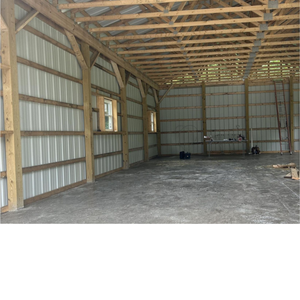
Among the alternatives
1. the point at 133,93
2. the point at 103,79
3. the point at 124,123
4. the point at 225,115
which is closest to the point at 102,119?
the point at 103,79

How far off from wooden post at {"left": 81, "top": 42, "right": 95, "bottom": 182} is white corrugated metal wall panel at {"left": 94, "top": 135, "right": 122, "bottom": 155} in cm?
84

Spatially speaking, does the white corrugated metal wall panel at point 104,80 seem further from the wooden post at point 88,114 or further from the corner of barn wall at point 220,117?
the corner of barn wall at point 220,117

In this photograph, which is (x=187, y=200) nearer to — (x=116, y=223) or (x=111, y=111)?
(x=116, y=223)

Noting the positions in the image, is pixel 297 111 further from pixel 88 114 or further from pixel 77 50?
pixel 77 50

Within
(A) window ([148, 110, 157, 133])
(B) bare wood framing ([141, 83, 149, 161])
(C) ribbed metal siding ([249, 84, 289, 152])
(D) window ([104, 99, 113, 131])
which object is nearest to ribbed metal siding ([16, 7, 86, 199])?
(D) window ([104, 99, 113, 131])

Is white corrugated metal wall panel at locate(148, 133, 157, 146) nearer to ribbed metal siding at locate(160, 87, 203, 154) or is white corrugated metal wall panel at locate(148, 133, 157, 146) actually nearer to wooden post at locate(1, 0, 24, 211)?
ribbed metal siding at locate(160, 87, 203, 154)

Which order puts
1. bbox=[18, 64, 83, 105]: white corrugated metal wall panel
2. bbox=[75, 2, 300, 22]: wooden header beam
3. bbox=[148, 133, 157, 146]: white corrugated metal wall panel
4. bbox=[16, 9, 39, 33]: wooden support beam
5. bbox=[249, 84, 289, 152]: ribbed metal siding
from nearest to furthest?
bbox=[16, 9, 39, 33]: wooden support beam → bbox=[18, 64, 83, 105]: white corrugated metal wall panel → bbox=[75, 2, 300, 22]: wooden header beam → bbox=[148, 133, 157, 146]: white corrugated metal wall panel → bbox=[249, 84, 289, 152]: ribbed metal siding

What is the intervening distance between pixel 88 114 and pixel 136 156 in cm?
620

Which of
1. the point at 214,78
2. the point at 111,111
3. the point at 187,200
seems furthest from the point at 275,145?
the point at 187,200

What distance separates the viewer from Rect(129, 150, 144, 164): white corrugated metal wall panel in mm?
14559

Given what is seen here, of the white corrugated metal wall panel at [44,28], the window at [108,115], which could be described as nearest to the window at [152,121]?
the window at [108,115]
